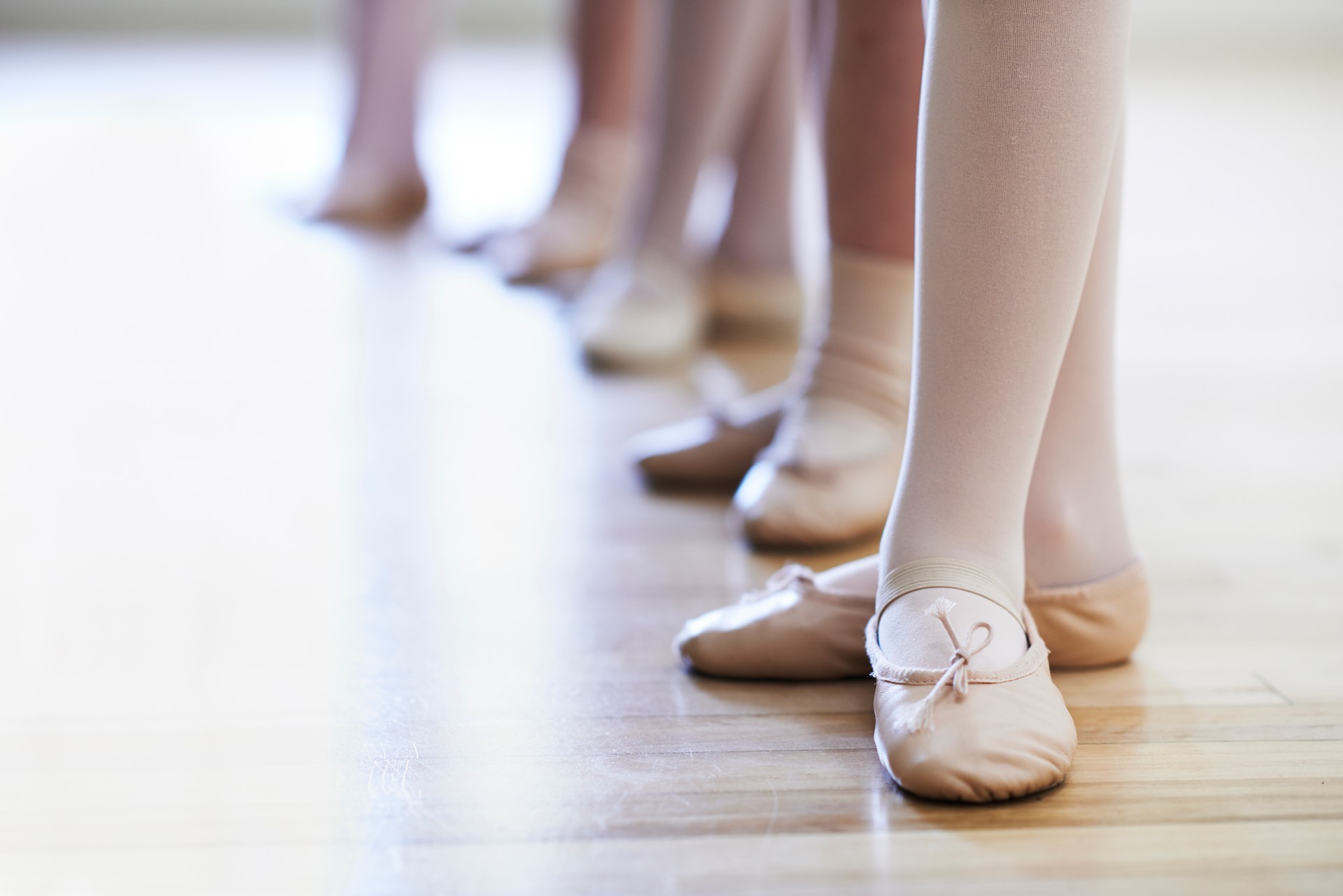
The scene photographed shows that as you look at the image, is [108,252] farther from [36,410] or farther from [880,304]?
[880,304]

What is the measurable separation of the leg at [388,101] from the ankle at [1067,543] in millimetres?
1737

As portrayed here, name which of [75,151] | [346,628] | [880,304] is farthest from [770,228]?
[75,151]

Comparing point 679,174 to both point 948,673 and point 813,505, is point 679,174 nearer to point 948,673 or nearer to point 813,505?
point 813,505

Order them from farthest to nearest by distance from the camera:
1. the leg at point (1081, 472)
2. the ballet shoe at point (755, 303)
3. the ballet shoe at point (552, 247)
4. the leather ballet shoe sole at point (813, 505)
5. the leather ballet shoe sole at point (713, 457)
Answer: the ballet shoe at point (552, 247)
the ballet shoe at point (755, 303)
the leather ballet shoe sole at point (713, 457)
the leather ballet shoe sole at point (813, 505)
the leg at point (1081, 472)

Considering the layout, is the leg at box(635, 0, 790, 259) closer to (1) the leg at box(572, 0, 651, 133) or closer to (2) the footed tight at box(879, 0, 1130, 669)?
(1) the leg at box(572, 0, 651, 133)

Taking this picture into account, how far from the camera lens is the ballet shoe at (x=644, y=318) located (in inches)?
54.0

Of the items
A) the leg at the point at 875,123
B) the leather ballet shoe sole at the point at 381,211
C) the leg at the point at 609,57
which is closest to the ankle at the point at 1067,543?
the leg at the point at 875,123

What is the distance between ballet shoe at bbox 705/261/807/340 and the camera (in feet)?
4.98

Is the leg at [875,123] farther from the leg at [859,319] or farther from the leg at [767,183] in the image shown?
the leg at [767,183]

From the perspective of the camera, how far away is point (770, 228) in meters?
1.53

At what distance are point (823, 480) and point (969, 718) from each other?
0.32 m

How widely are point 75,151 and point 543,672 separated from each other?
7.51ft

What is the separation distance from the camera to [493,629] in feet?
2.48

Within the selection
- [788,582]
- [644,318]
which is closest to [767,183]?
[644,318]
